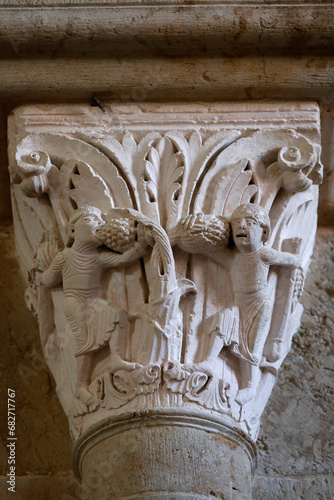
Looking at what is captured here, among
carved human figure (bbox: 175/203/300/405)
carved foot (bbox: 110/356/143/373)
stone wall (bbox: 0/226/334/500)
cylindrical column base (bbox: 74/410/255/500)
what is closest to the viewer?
cylindrical column base (bbox: 74/410/255/500)

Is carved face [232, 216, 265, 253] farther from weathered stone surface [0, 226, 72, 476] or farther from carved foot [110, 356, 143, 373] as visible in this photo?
weathered stone surface [0, 226, 72, 476]

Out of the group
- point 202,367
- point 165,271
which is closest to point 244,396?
point 202,367

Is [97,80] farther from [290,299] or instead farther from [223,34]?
[290,299]

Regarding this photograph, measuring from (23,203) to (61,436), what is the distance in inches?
29.0

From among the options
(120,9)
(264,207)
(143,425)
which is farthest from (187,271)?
(120,9)

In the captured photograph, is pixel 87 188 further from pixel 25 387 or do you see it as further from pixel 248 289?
pixel 25 387

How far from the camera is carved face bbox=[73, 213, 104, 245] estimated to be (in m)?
2.74

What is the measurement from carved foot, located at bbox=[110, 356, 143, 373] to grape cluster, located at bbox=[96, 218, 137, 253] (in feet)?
1.01

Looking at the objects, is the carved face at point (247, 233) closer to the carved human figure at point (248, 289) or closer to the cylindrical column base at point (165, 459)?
the carved human figure at point (248, 289)

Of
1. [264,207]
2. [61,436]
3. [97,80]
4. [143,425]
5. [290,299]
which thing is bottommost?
[143,425]

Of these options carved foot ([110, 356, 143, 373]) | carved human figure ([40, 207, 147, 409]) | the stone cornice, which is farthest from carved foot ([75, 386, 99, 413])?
the stone cornice

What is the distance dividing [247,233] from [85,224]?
1.47ft

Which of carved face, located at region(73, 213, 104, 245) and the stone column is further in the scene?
carved face, located at region(73, 213, 104, 245)

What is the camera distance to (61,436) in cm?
310
